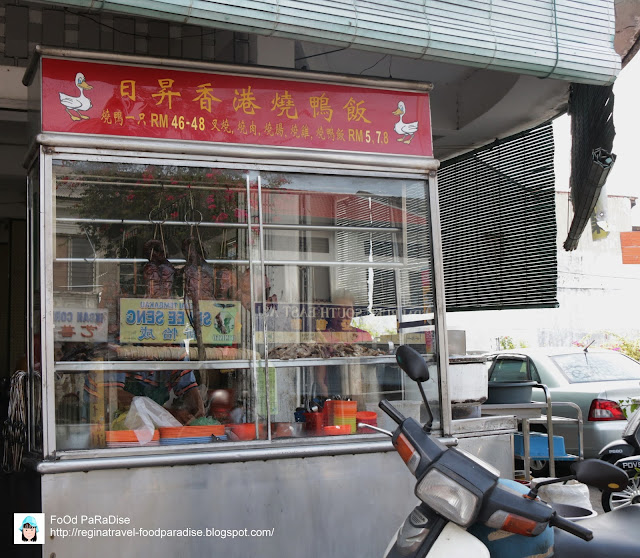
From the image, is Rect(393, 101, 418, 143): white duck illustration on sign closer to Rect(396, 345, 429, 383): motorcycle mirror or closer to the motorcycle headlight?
Rect(396, 345, 429, 383): motorcycle mirror

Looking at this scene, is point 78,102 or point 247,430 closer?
point 78,102

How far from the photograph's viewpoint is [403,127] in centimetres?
428

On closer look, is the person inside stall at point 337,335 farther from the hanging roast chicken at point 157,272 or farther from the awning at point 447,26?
the awning at point 447,26

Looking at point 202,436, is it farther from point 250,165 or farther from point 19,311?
point 19,311

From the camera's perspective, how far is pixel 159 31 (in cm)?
500

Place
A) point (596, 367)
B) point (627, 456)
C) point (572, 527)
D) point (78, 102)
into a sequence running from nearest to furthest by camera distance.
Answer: point (572, 527) → point (78, 102) → point (627, 456) → point (596, 367)

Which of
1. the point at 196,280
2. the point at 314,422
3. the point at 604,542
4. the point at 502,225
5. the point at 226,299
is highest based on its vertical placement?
the point at 502,225

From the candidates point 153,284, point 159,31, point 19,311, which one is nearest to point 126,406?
point 153,284

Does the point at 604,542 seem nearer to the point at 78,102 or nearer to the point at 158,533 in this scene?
the point at 158,533

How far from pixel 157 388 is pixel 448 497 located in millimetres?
2486

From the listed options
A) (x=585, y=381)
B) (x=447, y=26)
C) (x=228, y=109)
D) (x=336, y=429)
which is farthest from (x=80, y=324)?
(x=585, y=381)

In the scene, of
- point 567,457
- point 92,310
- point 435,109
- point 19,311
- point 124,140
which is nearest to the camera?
point 124,140

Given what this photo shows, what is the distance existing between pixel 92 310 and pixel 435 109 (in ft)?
11.5

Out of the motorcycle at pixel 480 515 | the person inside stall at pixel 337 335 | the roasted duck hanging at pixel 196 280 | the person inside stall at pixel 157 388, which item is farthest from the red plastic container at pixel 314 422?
the motorcycle at pixel 480 515
